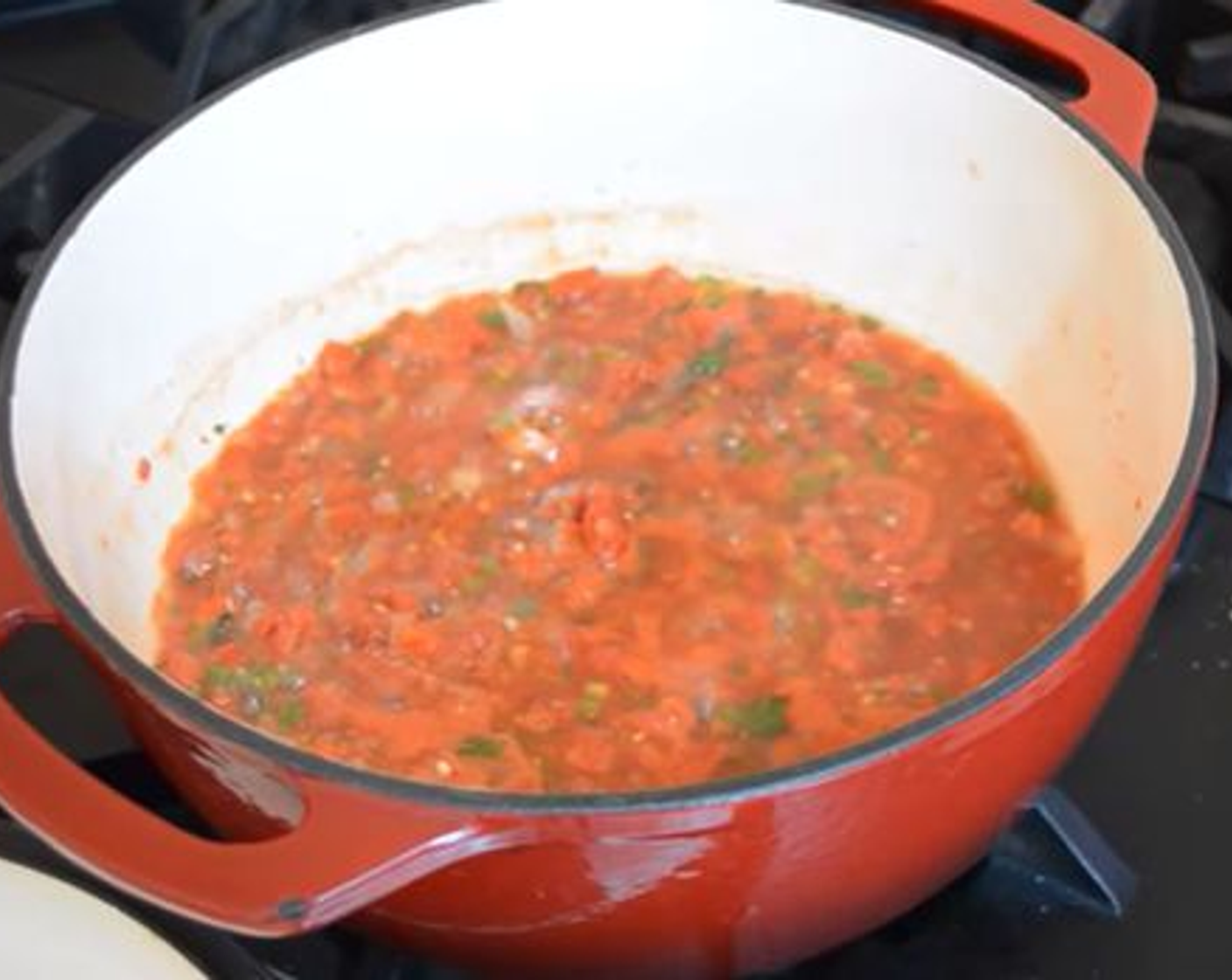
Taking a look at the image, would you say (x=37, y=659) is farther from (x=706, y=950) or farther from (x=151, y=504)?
(x=706, y=950)

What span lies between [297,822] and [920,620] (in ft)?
1.27

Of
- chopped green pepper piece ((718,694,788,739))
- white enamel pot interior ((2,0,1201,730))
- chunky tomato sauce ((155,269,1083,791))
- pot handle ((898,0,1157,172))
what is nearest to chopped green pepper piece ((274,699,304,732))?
chunky tomato sauce ((155,269,1083,791))

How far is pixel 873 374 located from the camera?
1.25 meters

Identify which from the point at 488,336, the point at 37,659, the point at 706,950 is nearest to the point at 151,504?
the point at 37,659

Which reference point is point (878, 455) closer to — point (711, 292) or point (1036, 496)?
point (1036, 496)

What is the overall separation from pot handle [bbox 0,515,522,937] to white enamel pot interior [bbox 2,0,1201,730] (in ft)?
0.99

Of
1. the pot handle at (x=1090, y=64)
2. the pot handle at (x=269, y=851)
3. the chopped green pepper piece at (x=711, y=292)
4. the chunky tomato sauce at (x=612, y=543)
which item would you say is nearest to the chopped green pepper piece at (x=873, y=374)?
the chunky tomato sauce at (x=612, y=543)

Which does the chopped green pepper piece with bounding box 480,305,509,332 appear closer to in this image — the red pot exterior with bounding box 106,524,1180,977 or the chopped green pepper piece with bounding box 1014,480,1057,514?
the chopped green pepper piece with bounding box 1014,480,1057,514

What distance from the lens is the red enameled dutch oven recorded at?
76cm

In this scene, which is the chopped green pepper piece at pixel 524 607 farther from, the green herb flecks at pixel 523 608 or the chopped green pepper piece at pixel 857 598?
the chopped green pepper piece at pixel 857 598

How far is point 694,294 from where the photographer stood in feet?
4.33

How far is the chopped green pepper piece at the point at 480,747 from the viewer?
969 millimetres

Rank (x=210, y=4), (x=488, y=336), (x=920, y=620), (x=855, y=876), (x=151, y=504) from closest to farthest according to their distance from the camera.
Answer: (x=855, y=876) < (x=920, y=620) < (x=151, y=504) < (x=488, y=336) < (x=210, y=4)

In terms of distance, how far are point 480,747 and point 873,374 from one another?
15.9 inches
